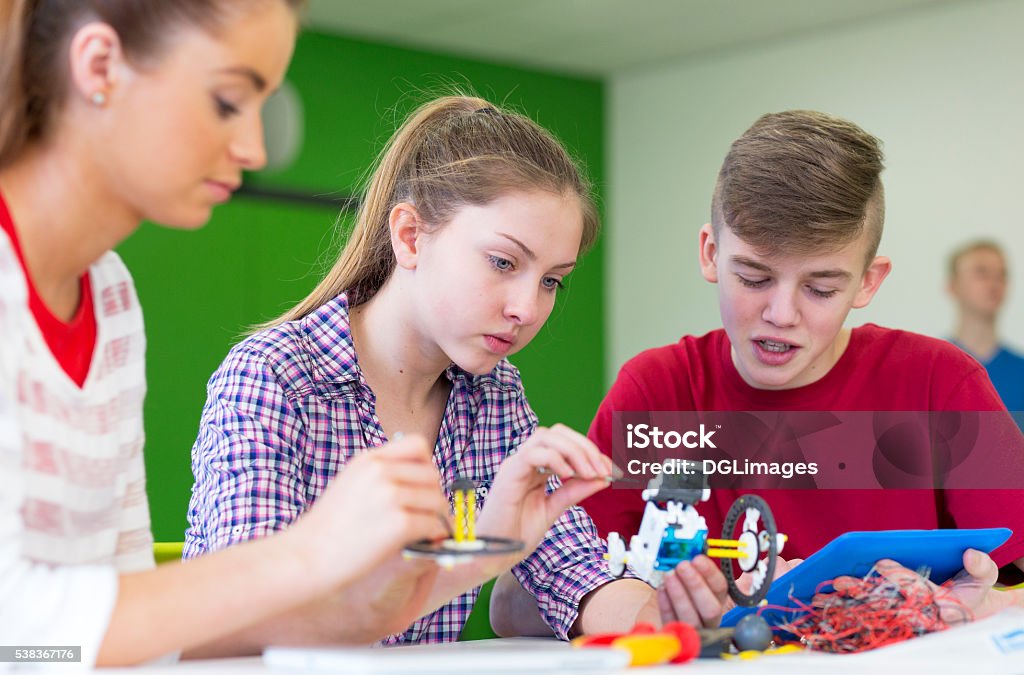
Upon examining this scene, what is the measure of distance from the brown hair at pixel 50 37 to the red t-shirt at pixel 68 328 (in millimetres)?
73

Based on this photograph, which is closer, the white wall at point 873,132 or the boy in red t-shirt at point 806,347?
the boy in red t-shirt at point 806,347

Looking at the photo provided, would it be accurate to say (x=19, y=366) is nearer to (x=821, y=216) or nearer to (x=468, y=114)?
(x=468, y=114)

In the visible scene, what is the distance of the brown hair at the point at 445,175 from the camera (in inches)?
57.2

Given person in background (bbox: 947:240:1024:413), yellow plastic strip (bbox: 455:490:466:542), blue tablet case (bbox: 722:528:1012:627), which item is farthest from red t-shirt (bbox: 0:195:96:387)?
person in background (bbox: 947:240:1024:413)

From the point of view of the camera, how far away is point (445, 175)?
1.48 meters

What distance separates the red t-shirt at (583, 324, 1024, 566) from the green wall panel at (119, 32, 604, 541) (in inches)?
94.0

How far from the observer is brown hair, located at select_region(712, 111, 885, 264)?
1.55 m

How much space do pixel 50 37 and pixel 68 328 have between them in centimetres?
25

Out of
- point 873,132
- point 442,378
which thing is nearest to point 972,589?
point 442,378

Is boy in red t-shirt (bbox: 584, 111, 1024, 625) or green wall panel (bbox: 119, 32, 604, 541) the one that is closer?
boy in red t-shirt (bbox: 584, 111, 1024, 625)

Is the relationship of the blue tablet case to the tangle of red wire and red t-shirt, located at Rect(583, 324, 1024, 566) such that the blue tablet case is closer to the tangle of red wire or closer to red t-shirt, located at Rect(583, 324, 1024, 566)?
the tangle of red wire

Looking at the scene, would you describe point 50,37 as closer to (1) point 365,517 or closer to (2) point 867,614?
(1) point 365,517

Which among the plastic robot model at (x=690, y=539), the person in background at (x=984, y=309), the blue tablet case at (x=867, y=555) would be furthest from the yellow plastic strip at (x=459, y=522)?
the person in background at (x=984, y=309)

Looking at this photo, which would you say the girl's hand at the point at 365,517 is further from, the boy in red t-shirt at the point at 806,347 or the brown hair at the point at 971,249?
the brown hair at the point at 971,249
